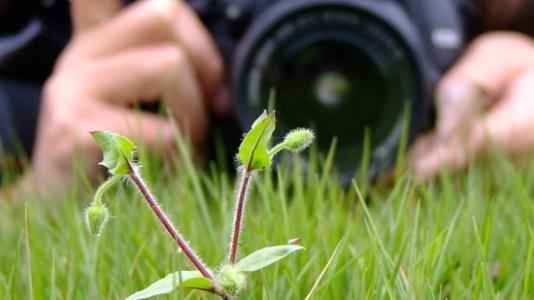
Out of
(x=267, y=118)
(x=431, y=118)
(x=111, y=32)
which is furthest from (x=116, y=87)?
(x=267, y=118)

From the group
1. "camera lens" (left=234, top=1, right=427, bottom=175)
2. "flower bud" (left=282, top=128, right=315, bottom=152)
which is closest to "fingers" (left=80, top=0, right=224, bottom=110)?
"camera lens" (left=234, top=1, right=427, bottom=175)

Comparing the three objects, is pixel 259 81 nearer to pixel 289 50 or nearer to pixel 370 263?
pixel 289 50

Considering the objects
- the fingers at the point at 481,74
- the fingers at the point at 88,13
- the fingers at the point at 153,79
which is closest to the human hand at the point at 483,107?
the fingers at the point at 481,74

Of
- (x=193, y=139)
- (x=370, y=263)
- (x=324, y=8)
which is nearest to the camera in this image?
(x=370, y=263)

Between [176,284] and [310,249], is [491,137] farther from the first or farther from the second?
[176,284]

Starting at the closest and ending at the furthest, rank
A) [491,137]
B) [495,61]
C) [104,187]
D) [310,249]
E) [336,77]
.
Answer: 1. [104,187]
2. [310,249]
3. [491,137]
4. [336,77]
5. [495,61]

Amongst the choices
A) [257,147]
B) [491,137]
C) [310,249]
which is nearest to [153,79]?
[491,137]
